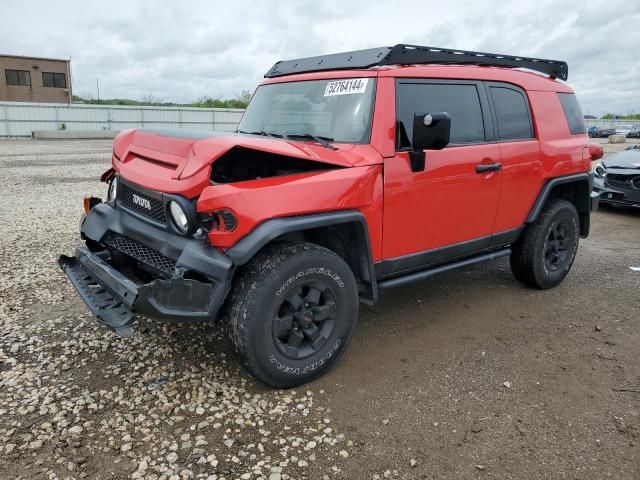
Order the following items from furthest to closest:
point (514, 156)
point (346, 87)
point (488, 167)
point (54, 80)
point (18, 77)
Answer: point (54, 80), point (18, 77), point (514, 156), point (488, 167), point (346, 87)

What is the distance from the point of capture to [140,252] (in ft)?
10.5

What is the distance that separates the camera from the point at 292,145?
3.18m

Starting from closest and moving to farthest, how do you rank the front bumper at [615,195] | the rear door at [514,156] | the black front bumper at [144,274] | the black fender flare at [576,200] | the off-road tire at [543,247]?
the black front bumper at [144,274]
the rear door at [514,156]
the black fender flare at [576,200]
the off-road tire at [543,247]
the front bumper at [615,195]

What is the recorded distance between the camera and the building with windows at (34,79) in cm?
4178

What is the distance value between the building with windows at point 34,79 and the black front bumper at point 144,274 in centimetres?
4669

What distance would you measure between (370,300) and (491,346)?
3.64 ft

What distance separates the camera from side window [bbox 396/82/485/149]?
3.48m

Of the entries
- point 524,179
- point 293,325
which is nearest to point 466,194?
point 524,179

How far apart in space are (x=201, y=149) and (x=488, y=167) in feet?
7.63

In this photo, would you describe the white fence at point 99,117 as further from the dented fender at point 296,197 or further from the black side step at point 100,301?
the dented fender at point 296,197

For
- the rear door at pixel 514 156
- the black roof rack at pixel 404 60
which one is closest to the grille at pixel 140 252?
the black roof rack at pixel 404 60

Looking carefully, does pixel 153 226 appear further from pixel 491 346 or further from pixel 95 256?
pixel 491 346

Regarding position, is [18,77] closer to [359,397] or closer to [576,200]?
[576,200]

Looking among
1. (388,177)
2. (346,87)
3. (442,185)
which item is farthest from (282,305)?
(346,87)
